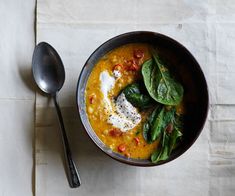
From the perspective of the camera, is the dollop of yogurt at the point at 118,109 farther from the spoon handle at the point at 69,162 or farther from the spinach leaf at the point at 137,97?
the spoon handle at the point at 69,162

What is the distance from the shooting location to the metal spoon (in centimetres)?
153

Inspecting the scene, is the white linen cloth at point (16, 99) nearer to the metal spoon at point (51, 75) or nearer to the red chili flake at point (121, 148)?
the metal spoon at point (51, 75)

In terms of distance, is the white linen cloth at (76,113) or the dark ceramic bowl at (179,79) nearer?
the dark ceramic bowl at (179,79)

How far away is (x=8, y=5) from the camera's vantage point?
161 cm

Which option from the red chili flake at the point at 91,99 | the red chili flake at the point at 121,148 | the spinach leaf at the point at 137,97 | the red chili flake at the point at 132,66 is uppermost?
the red chili flake at the point at 132,66

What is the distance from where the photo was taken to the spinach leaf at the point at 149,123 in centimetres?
147

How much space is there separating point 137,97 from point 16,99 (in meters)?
0.46

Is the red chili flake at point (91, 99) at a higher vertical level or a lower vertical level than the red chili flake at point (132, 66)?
lower

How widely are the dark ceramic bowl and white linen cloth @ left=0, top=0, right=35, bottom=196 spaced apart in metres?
0.25

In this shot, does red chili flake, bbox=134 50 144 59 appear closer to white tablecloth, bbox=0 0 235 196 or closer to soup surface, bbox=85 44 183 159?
soup surface, bbox=85 44 183 159

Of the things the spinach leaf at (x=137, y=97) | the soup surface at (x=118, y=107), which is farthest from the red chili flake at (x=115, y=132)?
the spinach leaf at (x=137, y=97)

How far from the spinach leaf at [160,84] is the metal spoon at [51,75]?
315 millimetres

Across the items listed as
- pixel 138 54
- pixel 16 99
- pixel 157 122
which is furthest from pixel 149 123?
pixel 16 99

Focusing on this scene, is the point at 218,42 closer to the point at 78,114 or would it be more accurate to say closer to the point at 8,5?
the point at 78,114
